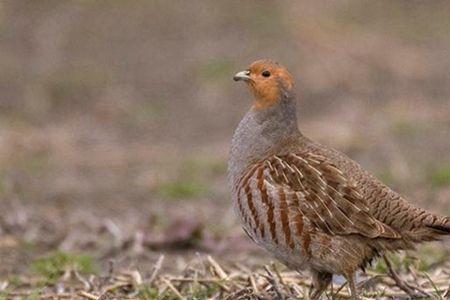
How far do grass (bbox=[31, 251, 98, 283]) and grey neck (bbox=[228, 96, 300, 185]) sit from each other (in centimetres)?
157

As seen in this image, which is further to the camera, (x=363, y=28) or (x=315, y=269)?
(x=363, y=28)

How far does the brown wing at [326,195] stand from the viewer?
5234 millimetres

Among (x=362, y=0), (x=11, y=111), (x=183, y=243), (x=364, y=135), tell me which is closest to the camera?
(x=183, y=243)

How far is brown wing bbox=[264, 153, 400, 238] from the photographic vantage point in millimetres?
5234

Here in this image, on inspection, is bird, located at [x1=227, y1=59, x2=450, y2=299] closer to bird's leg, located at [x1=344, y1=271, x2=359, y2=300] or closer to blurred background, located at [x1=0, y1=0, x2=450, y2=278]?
bird's leg, located at [x1=344, y1=271, x2=359, y2=300]

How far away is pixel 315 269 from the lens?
536cm

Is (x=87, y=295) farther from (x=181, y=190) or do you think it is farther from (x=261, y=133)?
(x=181, y=190)

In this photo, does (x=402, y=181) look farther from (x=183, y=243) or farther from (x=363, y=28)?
(x=363, y=28)

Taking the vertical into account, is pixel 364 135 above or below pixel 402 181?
above

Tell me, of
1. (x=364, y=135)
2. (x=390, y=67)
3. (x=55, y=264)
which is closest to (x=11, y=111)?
(x=364, y=135)

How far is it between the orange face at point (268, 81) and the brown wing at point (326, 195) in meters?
0.42

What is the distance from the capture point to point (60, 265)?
22.6 ft

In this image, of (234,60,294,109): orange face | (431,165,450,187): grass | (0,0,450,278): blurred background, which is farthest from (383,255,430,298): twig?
(431,165,450,187): grass

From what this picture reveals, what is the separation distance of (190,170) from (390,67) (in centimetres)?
467
